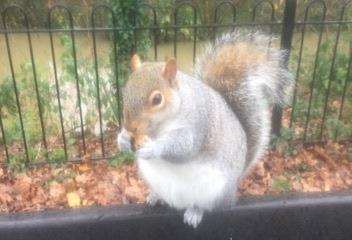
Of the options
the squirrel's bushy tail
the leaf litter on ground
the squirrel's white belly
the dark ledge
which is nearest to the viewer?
the squirrel's white belly

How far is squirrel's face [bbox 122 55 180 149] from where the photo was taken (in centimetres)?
170

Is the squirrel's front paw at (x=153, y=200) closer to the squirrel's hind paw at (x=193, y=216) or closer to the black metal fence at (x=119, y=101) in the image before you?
the squirrel's hind paw at (x=193, y=216)

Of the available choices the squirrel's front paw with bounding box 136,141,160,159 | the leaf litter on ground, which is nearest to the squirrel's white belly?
the squirrel's front paw with bounding box 136,141,160,159

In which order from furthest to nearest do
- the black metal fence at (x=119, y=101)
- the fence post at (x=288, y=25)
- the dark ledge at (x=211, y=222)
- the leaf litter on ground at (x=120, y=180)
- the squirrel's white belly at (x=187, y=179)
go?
the black metal fence at (x=119, y=101)
the fence post at (x=288, y=25)
the leaf litter on ground at (x=120, y=180)
the dark ledge at (x=211, y=222)
the squirrel's white belly at (x=187, y=179)

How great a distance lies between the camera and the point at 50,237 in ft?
7.84

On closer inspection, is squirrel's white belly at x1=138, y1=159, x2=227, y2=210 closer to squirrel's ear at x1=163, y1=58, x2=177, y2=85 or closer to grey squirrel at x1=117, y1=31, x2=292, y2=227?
grey squirrel at x1=117, y1=31, x2=292, y2=227

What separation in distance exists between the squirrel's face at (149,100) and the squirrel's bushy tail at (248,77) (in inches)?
21.1

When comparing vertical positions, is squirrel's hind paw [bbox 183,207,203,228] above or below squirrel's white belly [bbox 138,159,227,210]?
below

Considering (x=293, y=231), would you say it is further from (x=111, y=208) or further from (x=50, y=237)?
(x=50, y=237)

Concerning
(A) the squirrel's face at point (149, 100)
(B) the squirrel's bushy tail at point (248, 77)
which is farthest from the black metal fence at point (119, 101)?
(A) the squirrel's face at point (149, 100)

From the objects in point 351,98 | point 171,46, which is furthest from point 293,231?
point 171,46

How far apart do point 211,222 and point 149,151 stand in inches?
31.2

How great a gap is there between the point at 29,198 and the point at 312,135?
1.69 meters

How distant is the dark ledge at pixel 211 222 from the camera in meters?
2.38
